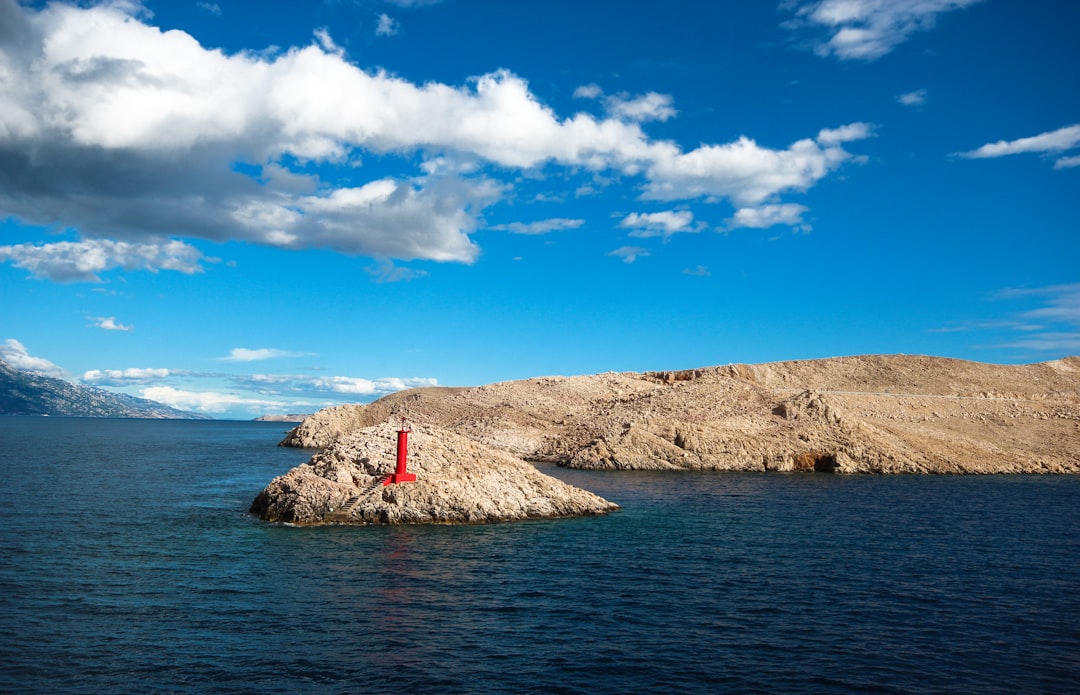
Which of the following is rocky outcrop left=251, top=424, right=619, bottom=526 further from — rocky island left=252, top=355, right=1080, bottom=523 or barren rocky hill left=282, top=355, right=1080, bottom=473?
barren rocky hill left=282, top=355, right=1080, bottom=473

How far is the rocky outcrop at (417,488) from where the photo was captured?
102 feet

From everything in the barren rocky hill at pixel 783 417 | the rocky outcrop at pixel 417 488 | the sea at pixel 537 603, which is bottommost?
the sea at pixel 537 603

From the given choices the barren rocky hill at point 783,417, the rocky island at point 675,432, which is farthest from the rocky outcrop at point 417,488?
the barren rocky hill at point 783,417

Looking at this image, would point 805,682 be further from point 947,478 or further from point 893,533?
point 947,478

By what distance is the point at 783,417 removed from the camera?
74.2 meters

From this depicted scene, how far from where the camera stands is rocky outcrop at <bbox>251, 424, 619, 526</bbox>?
31.0 metres

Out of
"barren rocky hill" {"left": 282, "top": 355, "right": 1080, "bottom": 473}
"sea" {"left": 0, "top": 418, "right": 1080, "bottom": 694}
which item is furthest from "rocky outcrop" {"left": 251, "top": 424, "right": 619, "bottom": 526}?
"barren rocky hill" {"left": 282, "top": 355, "right": 1080, "bottom": 473}

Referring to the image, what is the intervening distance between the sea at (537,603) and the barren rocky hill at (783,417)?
99.0 ft

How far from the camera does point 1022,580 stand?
80.0 feet

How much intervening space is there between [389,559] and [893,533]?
21.7m

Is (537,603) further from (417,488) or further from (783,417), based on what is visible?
(783,417)

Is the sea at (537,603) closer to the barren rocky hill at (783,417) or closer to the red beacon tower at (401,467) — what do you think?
the red beacon tower at (401,467)

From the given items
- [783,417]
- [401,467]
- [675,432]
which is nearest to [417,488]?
[401,467]

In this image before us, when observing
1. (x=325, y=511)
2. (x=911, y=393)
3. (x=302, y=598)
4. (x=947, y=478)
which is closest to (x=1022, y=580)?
(x=302, y=598)
